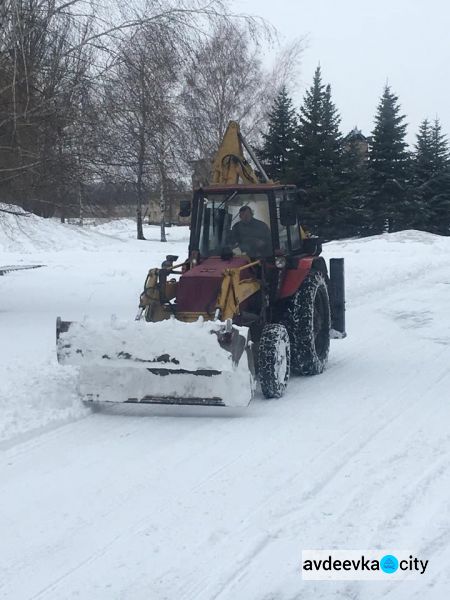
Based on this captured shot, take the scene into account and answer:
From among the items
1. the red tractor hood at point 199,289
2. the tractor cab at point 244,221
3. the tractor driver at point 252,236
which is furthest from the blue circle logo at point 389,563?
the tractor driver at point 252,236

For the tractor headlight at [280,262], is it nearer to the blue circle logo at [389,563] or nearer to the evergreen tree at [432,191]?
the blue circle logo at [389,563]

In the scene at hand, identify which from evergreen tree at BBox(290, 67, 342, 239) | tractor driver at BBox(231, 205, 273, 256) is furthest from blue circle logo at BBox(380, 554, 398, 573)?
evergreen tree at BBox(290, 67, 342, 239)

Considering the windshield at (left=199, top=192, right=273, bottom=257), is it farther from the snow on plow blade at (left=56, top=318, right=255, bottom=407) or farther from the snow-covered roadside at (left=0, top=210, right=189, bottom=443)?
the snow on plow blade at (left=56, top=318, right=255, bottom=407)

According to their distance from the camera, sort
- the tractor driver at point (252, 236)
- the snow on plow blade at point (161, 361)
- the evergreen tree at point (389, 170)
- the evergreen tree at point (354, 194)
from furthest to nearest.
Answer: the evergreen tree at point (389, 170)
the evergreen tree at point (354, 194)
the tractor driver at point (252, 236)
the snow on plow blade at point (161, 361)

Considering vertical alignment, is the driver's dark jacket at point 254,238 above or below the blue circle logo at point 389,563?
above

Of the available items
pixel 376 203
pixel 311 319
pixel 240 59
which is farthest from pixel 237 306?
pixel 376 203

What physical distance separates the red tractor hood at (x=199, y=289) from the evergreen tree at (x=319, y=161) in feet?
85.5

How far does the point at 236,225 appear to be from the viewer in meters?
8.03

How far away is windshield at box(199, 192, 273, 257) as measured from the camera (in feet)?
26.0

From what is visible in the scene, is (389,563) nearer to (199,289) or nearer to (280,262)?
(199,289)

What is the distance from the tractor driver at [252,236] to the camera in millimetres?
7918

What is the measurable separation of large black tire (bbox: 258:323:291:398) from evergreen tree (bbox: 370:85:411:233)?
109 feet

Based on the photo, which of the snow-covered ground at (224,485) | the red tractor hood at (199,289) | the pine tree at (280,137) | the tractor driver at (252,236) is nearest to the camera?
the snow-covered ground at (224,485)

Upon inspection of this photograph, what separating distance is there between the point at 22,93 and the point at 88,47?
3.90ft
